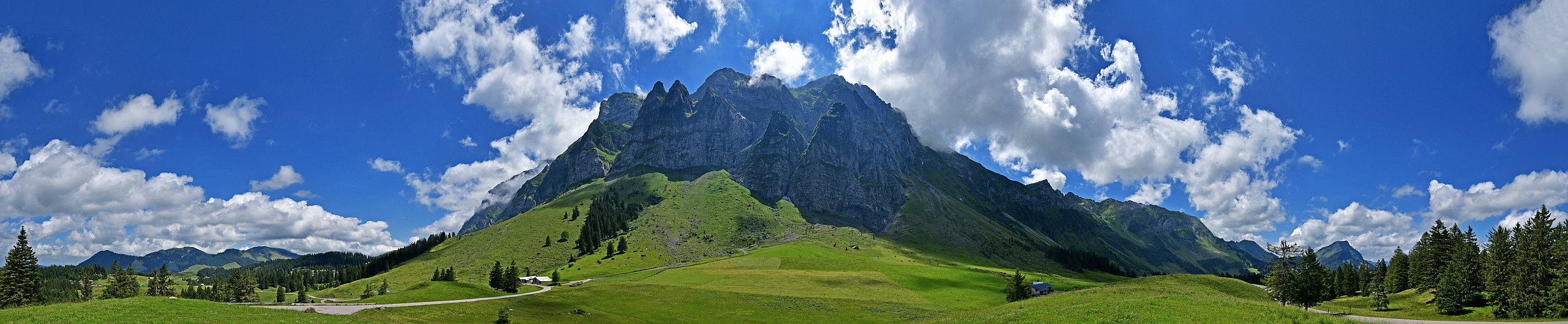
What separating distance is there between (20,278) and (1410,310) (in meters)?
180

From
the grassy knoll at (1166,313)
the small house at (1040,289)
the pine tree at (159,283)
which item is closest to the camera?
the grassy knoll at (1166,313)

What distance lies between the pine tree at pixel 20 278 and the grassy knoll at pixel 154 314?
4927 cm

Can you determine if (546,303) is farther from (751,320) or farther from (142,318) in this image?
(142,318)

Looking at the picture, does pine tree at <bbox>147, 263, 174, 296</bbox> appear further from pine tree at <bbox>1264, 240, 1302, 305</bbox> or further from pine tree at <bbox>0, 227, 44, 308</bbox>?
pine tree at <bbox>1264, 240, 1302, 305</bbox>

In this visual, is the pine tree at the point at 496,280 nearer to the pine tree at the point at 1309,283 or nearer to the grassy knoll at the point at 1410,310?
the pine tree at the point at 1309,283

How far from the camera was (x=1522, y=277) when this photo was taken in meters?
51.7

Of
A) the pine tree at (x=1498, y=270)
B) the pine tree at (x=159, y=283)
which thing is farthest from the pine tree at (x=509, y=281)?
the pine tree at (x=1498, y=270)

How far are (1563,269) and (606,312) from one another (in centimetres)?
10232

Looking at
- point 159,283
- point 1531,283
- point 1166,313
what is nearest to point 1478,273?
point 1531,283

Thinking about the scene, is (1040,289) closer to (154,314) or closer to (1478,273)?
(1478,273)

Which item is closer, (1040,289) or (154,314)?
(154,314)

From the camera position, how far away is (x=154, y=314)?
43.3 metres

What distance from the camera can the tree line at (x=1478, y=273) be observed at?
5072 cm

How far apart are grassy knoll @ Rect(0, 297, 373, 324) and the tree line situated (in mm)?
→ 102692
